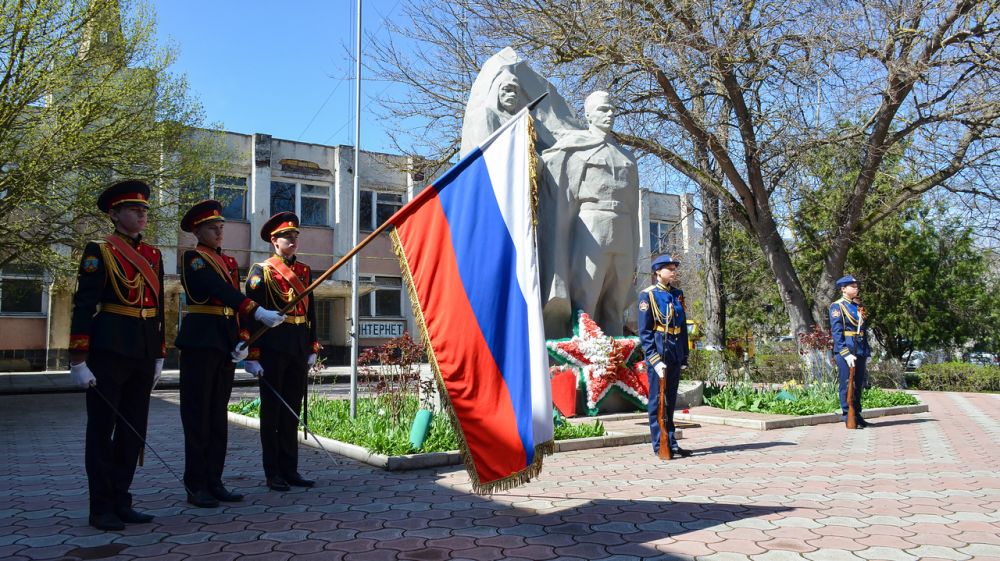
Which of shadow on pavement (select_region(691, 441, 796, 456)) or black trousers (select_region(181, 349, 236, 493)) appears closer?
black trousers (select_region(181, 349, 236, 493))

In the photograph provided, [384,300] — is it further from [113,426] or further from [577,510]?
[577,510]

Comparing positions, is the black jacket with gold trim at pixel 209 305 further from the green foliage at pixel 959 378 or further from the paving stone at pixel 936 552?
the green foliage at pixel 959 378

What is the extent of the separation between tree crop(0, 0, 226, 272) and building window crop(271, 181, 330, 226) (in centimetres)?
1246

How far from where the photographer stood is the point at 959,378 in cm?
1888

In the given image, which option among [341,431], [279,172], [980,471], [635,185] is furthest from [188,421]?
[279,172]

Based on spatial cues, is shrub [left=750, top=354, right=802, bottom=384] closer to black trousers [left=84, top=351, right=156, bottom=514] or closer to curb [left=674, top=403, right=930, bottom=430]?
curb [left=674, top=403, right=930, bottom=430]

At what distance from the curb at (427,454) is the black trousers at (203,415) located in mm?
981

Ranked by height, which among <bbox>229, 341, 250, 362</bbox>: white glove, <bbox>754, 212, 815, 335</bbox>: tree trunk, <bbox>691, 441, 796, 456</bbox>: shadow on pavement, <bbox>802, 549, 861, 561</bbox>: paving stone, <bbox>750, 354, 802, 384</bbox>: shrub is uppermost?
<bbox>754, 212, 815, 335</bbox>: tree trunk

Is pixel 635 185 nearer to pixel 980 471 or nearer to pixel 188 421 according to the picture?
pixel 980 471

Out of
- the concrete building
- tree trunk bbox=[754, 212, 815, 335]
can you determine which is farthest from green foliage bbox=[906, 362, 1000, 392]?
the concrete building

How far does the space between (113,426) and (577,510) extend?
287 cm

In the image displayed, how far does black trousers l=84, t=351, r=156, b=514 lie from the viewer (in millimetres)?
4531

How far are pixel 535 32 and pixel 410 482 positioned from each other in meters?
11.1

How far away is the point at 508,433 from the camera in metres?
4.41
